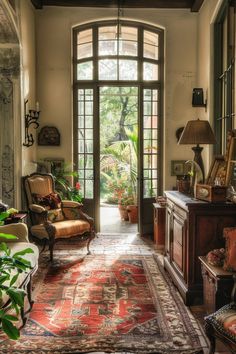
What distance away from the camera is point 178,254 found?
14.2 ft

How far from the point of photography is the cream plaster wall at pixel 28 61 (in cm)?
596

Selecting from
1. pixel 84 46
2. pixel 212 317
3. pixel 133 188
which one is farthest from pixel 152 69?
pixel 212 317

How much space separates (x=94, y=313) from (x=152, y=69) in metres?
4.65

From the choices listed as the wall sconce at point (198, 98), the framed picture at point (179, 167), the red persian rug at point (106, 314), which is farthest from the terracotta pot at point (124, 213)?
the red persian rug at point (106, 314)

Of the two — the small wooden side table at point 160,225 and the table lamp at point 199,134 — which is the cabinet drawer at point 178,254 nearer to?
the table lamp at point 199,134

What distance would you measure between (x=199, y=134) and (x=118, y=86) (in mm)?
3145

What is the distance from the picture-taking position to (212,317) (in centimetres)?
267

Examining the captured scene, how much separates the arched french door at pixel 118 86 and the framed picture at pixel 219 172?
2.61 m

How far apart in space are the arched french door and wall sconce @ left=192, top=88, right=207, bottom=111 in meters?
0.86

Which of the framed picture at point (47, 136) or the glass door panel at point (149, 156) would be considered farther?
the glass door panel at point (149, 156)

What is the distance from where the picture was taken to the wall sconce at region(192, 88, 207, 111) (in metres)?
6.27

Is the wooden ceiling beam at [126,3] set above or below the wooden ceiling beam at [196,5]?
above

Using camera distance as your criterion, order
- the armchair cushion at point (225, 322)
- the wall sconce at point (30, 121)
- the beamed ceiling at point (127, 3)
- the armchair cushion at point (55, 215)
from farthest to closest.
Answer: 1. the beamed ceiling at point (127, 3)
2. the wall sconce at point (30, 121)
3. the armchair cushion at point (55, 215)
4. the armchair cushion at point (225, 322)

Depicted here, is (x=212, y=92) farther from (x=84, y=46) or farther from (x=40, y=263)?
(x=40, y=263)
